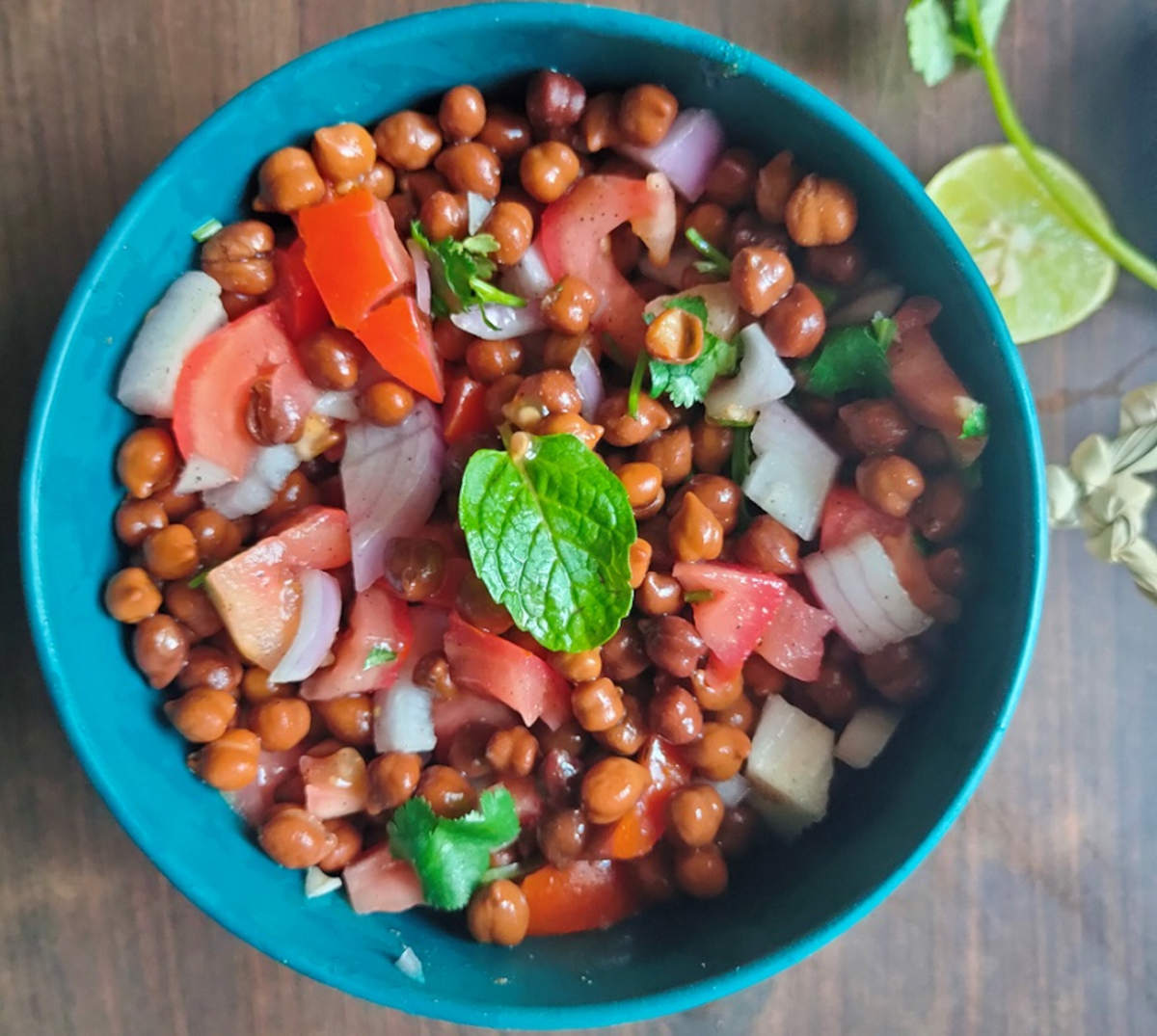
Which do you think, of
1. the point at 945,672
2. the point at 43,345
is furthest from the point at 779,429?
the point at 43,345

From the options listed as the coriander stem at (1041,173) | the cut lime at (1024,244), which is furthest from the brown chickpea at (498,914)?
the coriander stem at (1041,173)

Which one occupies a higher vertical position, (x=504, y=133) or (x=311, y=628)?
(x=504, y=133)

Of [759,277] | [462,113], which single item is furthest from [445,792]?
[462,113]

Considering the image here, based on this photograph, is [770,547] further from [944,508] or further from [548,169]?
[548,169]

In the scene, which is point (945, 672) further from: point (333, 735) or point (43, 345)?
point (43, 345)

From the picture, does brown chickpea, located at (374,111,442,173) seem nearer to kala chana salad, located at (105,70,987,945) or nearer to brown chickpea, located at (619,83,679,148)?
kala chana salad, located at (105,70,987,945)

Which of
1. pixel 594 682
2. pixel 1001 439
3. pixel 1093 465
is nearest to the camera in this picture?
pixel 1001 439

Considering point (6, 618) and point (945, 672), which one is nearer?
point (945, 672)
